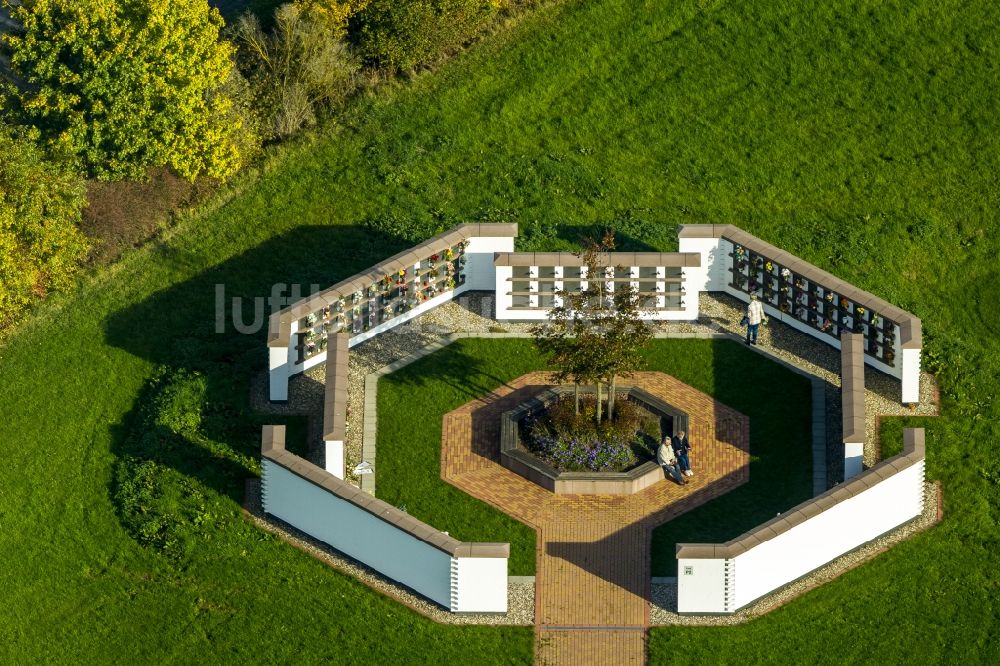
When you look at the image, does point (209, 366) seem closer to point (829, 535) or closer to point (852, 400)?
point (852, 400)

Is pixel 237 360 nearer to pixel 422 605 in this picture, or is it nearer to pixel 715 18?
pixel 422 605

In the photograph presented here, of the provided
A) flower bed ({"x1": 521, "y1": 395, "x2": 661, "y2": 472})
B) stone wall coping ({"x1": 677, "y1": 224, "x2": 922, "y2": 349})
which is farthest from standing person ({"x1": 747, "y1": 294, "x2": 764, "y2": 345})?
flower bed ({"x1": 521, "y1": 395, "x2": 661, "y2": 472})

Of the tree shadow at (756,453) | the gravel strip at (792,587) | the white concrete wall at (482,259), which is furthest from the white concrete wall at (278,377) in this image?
the gravel strip at (792,587)

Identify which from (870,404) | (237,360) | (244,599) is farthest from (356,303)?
(870,404)

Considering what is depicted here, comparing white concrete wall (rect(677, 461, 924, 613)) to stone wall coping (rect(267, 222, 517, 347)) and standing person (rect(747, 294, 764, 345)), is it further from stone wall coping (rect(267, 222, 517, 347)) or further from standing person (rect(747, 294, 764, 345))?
stone wall coping (rect(267, 222, 517, 347))

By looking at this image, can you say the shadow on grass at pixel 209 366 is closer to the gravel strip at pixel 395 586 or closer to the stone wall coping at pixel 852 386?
the gravel strip at pixel 395 586

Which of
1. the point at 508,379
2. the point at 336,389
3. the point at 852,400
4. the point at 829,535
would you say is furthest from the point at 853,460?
the point at 336,389

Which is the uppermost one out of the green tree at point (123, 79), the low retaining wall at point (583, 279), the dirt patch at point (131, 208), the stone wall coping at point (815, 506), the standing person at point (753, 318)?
the green tree at point (123, 79)
